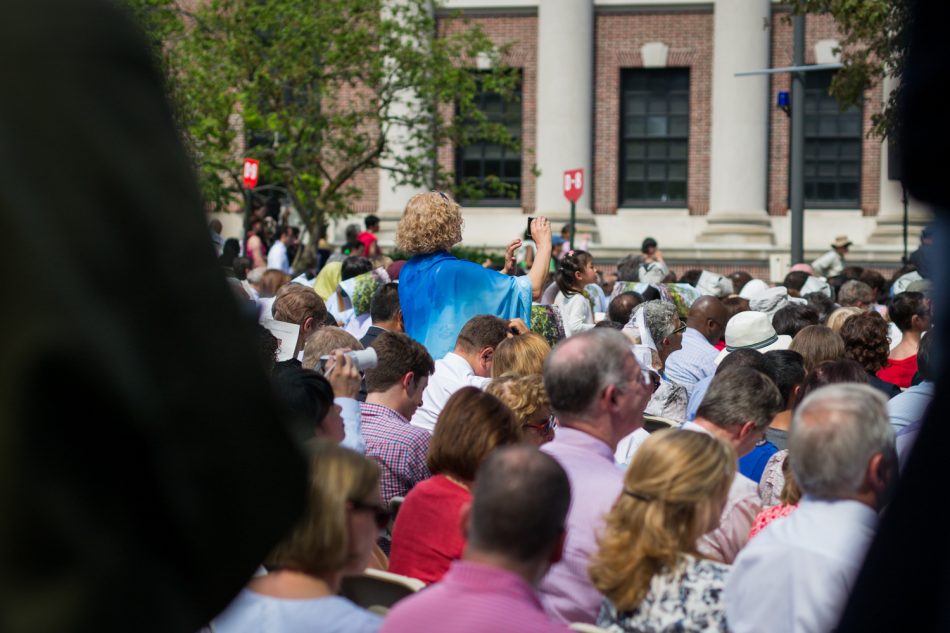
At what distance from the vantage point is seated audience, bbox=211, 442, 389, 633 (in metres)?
3.27

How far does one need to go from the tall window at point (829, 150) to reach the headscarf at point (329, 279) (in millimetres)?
20263

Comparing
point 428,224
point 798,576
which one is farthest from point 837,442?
point 428,224

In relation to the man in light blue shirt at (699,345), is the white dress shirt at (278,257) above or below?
above

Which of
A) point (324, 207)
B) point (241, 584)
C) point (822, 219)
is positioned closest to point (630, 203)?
point (822, 219)

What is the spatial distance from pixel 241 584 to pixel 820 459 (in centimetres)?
303

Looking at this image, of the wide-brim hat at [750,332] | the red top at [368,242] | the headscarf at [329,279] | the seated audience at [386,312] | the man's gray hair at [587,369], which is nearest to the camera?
the man's gray hair at [587,369]

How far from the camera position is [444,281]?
7.64m

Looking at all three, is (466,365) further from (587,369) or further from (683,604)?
(683,604)

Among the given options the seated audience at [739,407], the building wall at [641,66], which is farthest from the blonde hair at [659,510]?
the building wall at [641,66]

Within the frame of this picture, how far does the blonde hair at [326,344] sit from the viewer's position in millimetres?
6680

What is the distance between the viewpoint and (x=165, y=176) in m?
1.03

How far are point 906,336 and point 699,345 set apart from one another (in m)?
1.41

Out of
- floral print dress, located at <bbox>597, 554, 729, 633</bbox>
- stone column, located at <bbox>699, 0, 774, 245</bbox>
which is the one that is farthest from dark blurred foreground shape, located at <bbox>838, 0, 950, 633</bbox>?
stone column, located at <bbox>699, 0, 774, 245</bbox>

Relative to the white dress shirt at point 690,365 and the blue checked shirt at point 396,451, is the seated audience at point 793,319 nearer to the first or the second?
the white dress shirt at point 690,365
